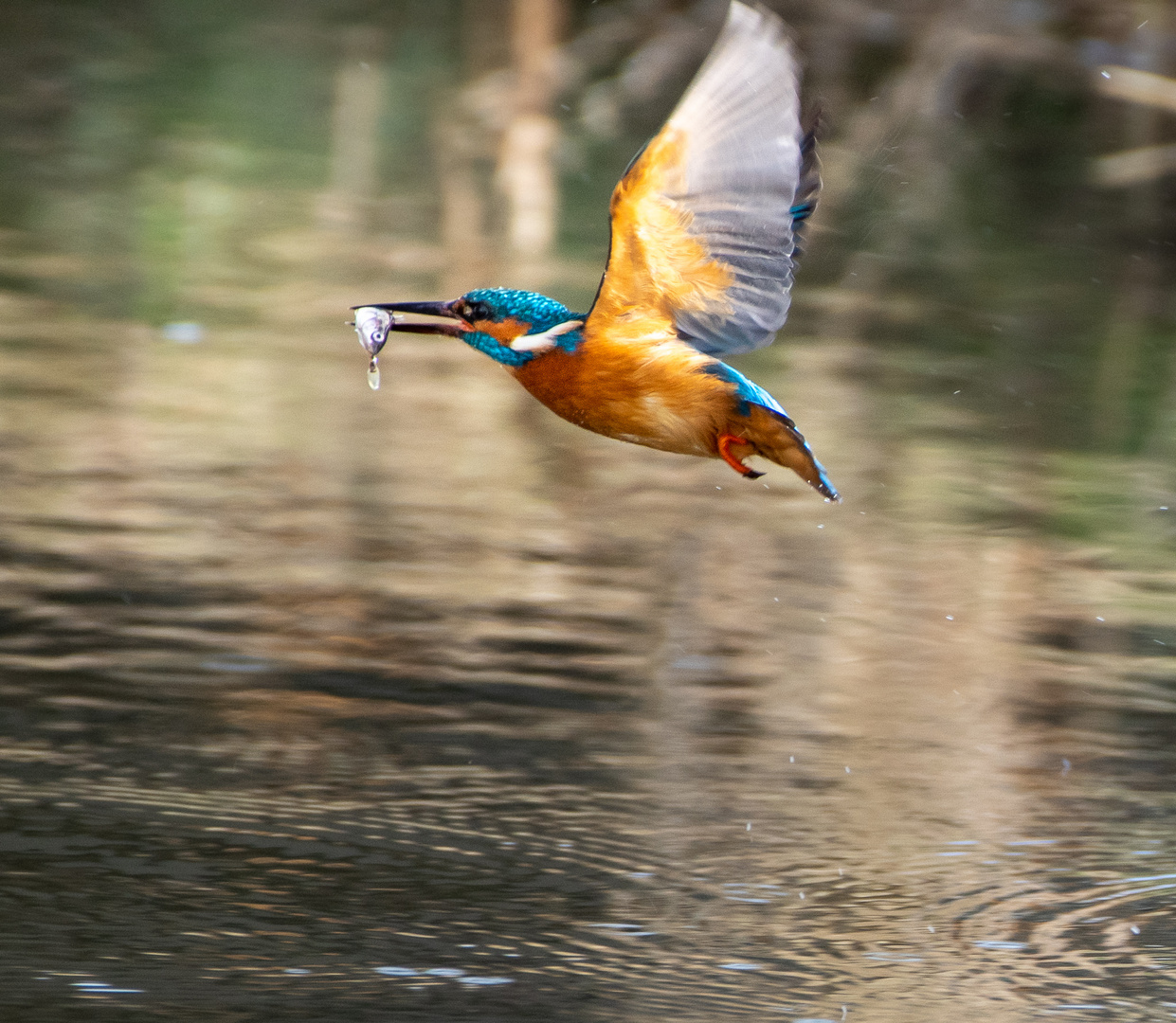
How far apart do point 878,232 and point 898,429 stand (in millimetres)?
5092

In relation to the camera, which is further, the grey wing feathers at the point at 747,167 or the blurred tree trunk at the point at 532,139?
the blurred tree trunk at the point at 532,139

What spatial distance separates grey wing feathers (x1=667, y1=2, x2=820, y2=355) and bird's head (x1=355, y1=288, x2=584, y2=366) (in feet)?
0.92

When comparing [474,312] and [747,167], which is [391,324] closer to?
[474,312]

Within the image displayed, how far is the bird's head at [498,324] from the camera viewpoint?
12.1ft

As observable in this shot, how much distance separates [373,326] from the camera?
12.1 feet

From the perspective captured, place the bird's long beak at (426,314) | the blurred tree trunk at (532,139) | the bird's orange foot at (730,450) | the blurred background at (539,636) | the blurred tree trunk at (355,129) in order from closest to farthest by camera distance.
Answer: the bird's long beak at (426,314) → the bird's orange foot at (730,450) → the blurred background at (539,636) → the blurred tree trunk at (532,139) → the blurred tree trunk at (355,129)

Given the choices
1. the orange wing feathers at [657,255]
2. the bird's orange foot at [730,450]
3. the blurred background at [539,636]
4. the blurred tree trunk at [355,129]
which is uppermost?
the blurred tree trunk at [355,129]

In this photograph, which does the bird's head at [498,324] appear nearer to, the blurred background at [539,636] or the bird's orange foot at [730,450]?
the bird's orange foot at [730,450]

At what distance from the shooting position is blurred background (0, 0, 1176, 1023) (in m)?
3.97

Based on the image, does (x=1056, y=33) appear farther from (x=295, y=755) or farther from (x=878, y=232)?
A: (x=295, y=755)

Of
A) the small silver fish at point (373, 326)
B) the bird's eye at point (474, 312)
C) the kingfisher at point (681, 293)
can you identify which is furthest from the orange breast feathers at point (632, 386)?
the small silver fish at point (373, 326)

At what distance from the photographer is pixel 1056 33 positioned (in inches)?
635

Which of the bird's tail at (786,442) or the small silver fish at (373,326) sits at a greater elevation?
the small silver fish at (373,326)

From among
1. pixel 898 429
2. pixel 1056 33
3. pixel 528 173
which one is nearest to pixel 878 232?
pixel 528 173
